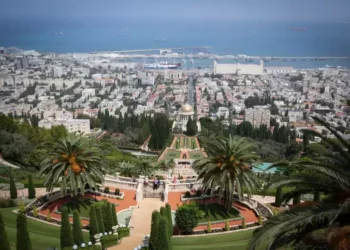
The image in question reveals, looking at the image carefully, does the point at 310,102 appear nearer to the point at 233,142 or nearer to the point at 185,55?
the point at 233,142

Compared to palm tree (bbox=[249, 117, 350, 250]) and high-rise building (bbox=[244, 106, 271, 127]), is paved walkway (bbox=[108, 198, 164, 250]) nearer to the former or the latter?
palm tree (bbox=[249, 117, 350, 250])

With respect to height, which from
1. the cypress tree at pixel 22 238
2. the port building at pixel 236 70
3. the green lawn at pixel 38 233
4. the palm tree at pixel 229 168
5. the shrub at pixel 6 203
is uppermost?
the port building at pixel 236 70

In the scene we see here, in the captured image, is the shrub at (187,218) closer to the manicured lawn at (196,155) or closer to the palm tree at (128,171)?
the palm tree at (128,171)

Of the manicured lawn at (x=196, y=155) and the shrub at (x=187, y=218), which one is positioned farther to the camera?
the manicured lawn at (x=196, y=155)

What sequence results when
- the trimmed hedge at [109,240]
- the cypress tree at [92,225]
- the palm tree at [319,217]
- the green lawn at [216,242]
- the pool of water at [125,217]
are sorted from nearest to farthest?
the palm tree at [319,217] → the cypress tree at [92,225] → the trimmed hedge at [109,240] → the green lawn at [216,242] → the pool of water at [125,217]

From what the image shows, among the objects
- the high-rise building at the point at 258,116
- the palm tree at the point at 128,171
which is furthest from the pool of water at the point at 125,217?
the high-rise building at the point at 258,116

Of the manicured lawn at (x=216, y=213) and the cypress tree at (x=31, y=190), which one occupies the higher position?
the cypress tree at (x=31, y=190)

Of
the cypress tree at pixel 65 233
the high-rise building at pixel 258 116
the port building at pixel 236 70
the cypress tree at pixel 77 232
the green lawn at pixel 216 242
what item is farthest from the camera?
the port building at pixel 236 70
